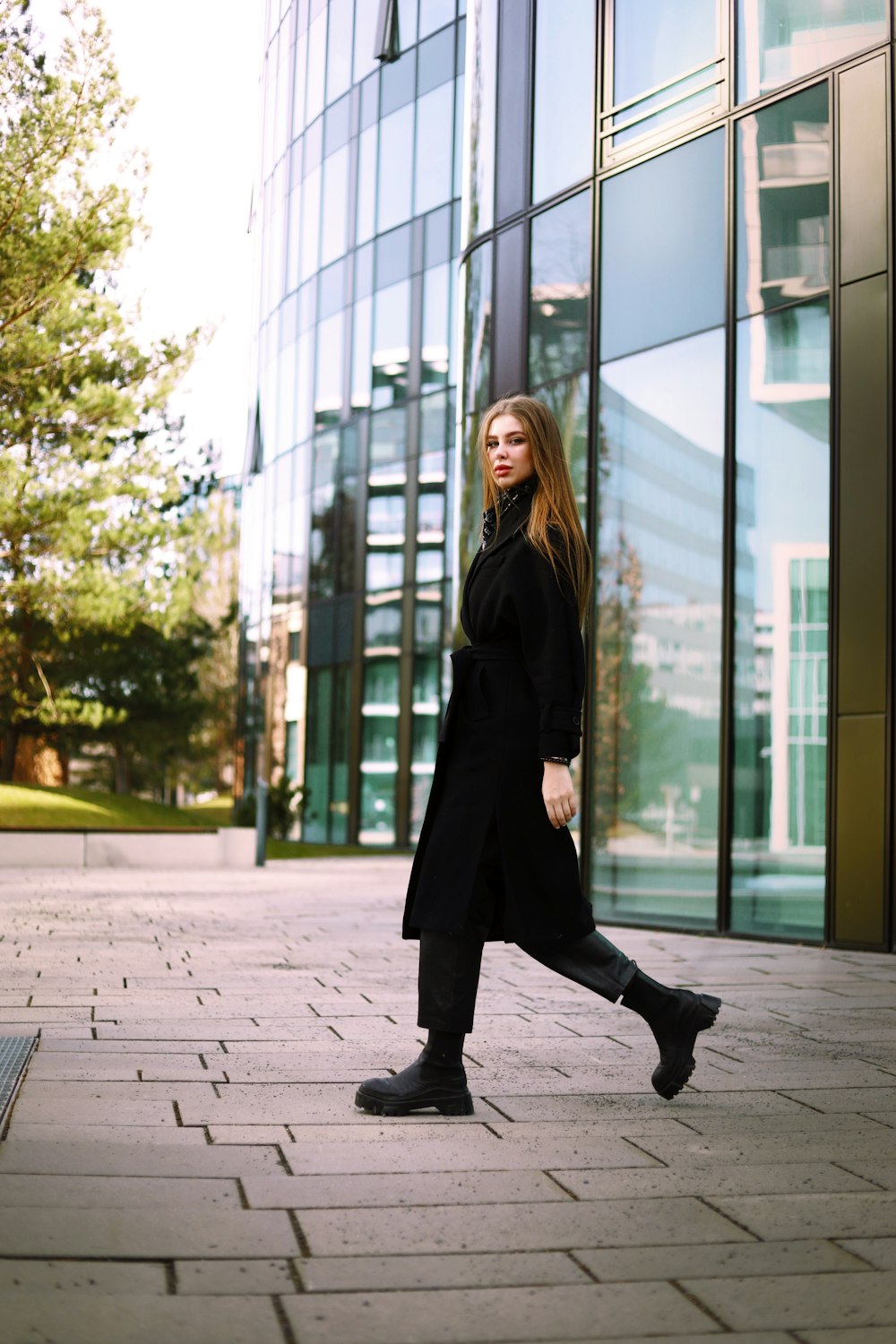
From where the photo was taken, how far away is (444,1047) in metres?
4.05

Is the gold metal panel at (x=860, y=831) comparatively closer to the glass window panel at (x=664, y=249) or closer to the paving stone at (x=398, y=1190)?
the glass window panel at (x=664, y=249)

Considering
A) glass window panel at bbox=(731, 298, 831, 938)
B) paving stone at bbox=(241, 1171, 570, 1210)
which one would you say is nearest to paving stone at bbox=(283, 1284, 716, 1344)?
paving stone at bbox=(241, 1171, 570, 1210)

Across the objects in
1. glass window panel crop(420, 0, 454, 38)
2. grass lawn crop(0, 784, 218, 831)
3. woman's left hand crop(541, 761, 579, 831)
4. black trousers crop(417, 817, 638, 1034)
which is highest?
glass window panel crop(420, 0, 454, 38)

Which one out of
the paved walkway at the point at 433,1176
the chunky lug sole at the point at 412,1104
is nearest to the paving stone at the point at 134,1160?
the paved walkway at the point at 433,1176

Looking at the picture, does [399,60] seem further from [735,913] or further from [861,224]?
[735,913]

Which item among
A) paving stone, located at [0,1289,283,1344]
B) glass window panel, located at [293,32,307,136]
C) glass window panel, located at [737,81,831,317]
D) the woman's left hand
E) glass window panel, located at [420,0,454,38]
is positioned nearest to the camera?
paving stone, located at [0,1289,283,1344]

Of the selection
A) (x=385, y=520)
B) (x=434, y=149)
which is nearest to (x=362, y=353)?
(x=385, y=520)

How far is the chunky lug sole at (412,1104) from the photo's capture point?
4031mm

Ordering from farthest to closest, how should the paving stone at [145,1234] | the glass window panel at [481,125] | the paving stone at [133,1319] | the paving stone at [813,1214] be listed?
the glass window panel at [481,125], the paving stone at [813,1214], the paving stone at [145,1234], the paving stone at [133,1319]

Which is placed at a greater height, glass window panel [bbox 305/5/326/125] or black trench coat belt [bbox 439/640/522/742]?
glass window panel [bbox 305/5/326/125]

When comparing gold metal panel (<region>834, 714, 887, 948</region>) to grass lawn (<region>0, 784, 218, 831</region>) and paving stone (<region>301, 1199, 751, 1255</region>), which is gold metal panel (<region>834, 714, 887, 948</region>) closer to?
paving stone (<region>301, 1199, 751, 1255</region>)

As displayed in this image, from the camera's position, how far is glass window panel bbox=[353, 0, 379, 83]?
27375 mm

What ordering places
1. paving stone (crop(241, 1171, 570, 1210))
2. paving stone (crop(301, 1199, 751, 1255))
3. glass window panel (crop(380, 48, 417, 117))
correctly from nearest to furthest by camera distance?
paving stone (crop(301, 1199, 751, 1255)), paving stone (crop(241, 1171, 570, 1210)), glass window panel (crop(380, 48, 417, 117))

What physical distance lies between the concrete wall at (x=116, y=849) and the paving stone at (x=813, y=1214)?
48.5 ft
